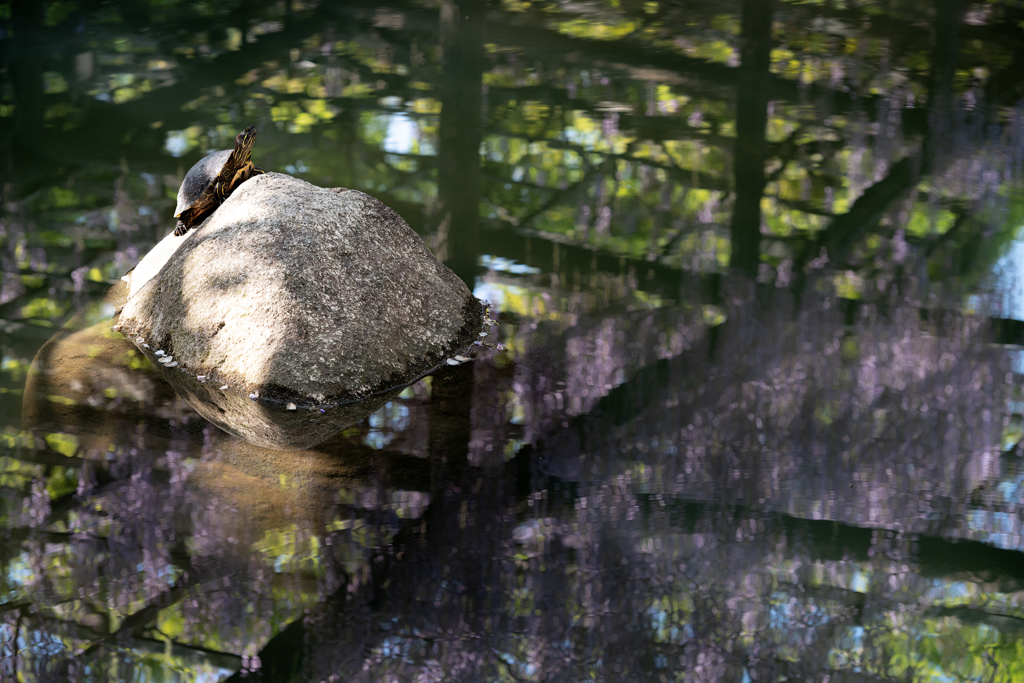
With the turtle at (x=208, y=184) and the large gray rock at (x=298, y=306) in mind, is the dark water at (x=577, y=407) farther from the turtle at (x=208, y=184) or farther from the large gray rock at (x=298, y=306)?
the turtle at (x=208, y=184)

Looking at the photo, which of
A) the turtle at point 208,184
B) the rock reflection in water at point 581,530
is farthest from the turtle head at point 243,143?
the rock reflection in water at point 581,530

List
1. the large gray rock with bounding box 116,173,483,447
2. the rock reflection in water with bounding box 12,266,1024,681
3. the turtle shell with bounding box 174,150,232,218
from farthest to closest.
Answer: the turtle shell with bounding box 174,150,232,218
the large gray rock with bounding box 116,173,483,447
the rock reflection in water with bounding box 12,266,1024,681

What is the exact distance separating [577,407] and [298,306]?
122cm

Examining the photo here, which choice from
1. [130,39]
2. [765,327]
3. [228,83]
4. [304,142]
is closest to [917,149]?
[765,327]

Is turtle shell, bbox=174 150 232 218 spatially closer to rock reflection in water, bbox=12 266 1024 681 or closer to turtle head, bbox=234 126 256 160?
turtle head, bbox=234 126 256 160

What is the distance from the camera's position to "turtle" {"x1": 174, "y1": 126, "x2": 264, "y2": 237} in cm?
402

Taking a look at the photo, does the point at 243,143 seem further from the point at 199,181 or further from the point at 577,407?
the point at 577,407

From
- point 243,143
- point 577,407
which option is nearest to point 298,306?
point 577,407

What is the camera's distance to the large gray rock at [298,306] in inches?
125

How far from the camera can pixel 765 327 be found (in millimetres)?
3826

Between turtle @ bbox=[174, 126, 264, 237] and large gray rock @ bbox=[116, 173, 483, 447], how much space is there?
239mm

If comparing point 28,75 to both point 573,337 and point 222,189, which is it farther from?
point 573,337

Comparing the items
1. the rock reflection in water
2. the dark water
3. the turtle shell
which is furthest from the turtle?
the rock reflection in water

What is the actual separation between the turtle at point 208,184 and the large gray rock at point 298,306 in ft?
0.78
